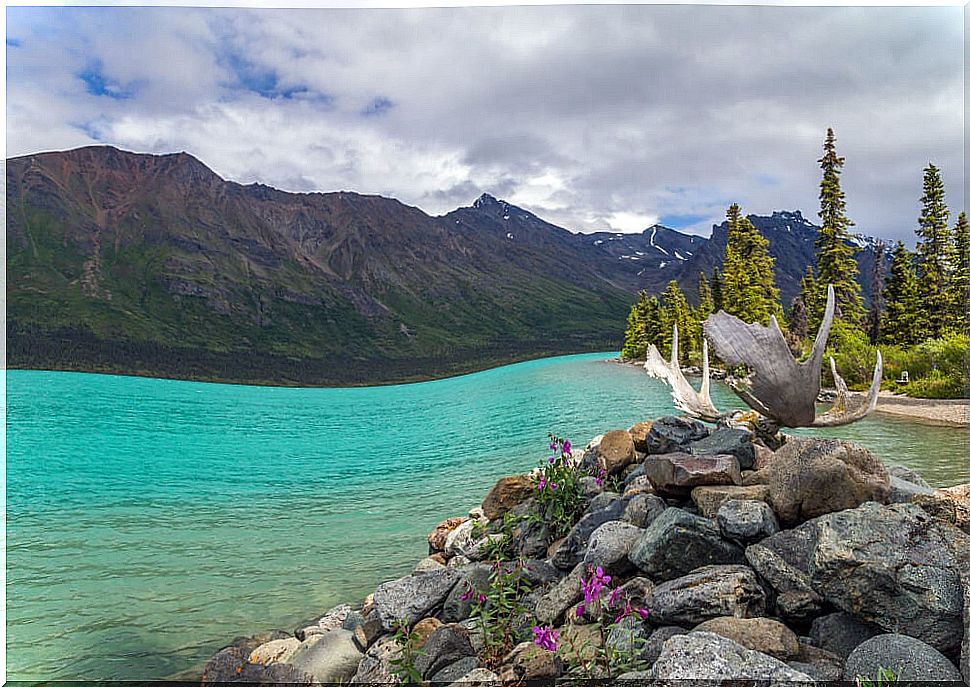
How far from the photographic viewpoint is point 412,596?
12.0ft

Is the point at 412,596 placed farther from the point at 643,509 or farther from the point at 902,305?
the point at 902,305

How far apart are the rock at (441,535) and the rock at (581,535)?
2.59 m

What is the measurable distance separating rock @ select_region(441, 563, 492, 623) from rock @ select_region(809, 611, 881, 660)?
1.71m

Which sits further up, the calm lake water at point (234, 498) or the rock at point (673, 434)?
the rock at point (673, 434)

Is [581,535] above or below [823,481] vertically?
below

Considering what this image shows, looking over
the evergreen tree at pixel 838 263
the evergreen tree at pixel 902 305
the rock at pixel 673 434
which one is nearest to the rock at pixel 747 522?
the rock at pixel 673 434

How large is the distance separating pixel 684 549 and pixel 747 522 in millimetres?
323

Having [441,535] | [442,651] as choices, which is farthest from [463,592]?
[441,535]

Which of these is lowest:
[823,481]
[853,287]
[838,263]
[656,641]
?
[656,641]

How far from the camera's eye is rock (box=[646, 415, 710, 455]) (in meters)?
4.15

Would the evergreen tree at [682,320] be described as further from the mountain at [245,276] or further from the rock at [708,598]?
the rock at [708,598]

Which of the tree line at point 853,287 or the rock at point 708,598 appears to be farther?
the tree line at point 853,287

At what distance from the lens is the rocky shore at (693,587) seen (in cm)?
212

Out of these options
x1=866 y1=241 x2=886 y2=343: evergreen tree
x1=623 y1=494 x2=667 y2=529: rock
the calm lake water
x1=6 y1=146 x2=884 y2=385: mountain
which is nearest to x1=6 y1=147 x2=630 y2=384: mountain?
x1=6 y1=146 x2=884 y2=385: mountain
